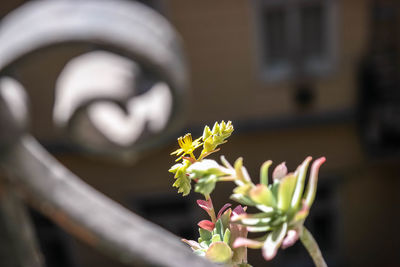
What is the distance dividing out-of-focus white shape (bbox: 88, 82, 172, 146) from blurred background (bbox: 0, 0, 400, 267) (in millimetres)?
575

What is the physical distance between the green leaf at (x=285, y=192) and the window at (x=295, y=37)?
247 cm

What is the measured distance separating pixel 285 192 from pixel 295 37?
8.31ft

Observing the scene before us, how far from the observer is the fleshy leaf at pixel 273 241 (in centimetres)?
11

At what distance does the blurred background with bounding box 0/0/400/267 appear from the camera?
248cm

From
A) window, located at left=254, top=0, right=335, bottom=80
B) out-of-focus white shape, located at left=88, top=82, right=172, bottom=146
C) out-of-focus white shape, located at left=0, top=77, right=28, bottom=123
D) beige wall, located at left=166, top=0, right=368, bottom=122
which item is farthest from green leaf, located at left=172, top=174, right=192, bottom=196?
window, located at left=254, top=0, right=335, bottom=80

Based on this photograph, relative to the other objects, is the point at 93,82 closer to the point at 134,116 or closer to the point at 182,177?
the point at 134,116

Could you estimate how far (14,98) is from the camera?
2.98 ft

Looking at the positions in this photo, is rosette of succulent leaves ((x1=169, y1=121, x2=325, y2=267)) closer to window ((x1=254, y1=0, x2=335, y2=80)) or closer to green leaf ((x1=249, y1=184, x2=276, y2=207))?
green leaf ((x1=249, y1=184, x2=276, y2=207))

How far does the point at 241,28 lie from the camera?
8.14 ft

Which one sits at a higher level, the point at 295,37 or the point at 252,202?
the point at 295,37

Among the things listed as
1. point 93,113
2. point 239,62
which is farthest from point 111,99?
point 239,62

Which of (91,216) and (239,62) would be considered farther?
(239,62)

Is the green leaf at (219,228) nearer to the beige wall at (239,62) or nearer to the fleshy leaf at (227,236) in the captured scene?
the fleshy leaf at (227,236)

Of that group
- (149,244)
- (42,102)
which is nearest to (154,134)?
(149,244)
